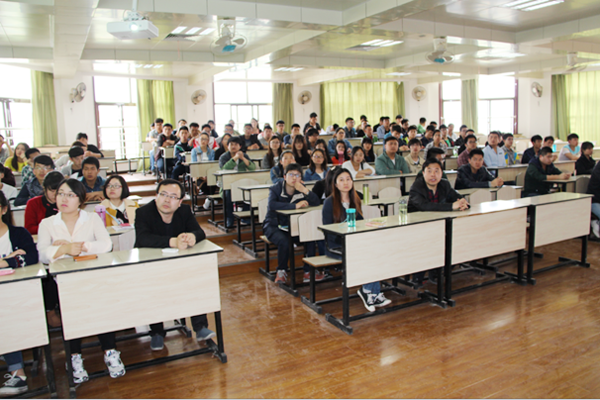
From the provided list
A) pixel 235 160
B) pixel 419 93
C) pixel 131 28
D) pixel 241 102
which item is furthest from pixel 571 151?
pixel 241 102

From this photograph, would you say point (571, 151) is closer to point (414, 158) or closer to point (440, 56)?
point (440, 56)

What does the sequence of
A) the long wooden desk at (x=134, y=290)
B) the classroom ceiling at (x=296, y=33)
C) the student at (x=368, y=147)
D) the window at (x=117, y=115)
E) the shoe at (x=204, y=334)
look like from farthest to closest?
the window at (x=117, y=115) → the student at (x=368, y=147) → the classroom ceiling at (x=296, y=33) → the shoe at (x=204, y=334) → the long wooden desk at (x=134, y=290)

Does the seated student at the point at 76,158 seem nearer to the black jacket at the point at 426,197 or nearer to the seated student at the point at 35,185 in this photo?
the seated student at the point at 35,185

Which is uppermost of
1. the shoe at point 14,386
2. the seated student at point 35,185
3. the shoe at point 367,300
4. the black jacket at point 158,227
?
the seated student at point 35,185

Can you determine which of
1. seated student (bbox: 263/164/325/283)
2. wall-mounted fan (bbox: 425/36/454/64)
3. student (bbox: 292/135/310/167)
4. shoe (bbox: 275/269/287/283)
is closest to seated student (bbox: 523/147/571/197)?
wall-mounted fan (bbox: 425/36/454/64)

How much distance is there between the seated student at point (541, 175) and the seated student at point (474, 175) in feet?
2.79

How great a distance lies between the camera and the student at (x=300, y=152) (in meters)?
6.68

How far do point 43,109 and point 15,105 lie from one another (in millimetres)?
563

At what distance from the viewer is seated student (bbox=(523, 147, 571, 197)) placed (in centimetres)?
615

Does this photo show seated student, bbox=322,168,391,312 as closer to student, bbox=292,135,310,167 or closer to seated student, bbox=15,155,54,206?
seated student, bbox=15,155,54,206

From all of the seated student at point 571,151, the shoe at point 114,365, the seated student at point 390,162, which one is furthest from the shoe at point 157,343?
the seated student at point 571,151

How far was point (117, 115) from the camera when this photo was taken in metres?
12.1

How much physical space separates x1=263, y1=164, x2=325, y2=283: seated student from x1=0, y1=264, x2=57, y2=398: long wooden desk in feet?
7.29

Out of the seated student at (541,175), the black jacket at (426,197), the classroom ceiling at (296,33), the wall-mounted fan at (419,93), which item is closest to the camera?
the black jacket at (426,197)
